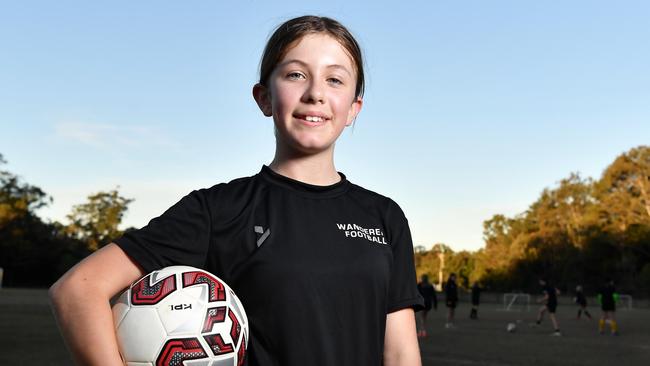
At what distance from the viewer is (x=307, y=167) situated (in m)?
2.28

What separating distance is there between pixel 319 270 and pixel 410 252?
0.54 m

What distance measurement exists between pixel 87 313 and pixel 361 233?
924 millimetres

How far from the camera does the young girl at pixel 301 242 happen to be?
1994mm

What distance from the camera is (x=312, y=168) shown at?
2285 mm

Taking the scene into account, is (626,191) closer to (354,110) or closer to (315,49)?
(354,110)

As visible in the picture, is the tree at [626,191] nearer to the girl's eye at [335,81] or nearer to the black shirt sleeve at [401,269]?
the black shirt sleeve at [401,269]

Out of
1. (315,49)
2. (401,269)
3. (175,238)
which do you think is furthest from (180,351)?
(315,49)

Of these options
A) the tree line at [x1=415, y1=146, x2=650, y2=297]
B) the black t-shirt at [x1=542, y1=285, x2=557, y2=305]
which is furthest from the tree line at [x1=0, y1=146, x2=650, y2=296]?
the black t-shirt at [x1=542, y1=285, x2=557, y2=305]

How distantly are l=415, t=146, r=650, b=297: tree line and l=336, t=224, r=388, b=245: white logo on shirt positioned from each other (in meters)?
59.0

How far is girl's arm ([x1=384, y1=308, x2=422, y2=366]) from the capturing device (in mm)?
2309

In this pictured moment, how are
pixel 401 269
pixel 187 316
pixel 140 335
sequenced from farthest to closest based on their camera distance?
1. pixel 401 269
2. pixel 187 316
3. pixel 140 335

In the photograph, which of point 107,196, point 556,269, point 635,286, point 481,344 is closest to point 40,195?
point 107,196

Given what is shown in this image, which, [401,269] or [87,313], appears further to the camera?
[401,269]

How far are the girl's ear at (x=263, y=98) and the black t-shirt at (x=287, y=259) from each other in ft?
0.81
